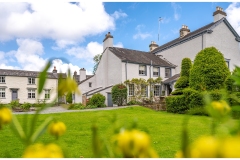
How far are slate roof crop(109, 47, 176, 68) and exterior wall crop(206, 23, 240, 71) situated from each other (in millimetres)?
4490

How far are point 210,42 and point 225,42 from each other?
2405 millimetres

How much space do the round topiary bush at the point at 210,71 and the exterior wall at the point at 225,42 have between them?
6.97 m

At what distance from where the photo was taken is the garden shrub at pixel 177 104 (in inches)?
478

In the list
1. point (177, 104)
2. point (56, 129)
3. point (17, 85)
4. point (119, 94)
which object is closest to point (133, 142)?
point (56, 129)

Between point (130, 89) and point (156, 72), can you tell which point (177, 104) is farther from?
point (156, 72)

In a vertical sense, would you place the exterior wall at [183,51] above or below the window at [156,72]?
above

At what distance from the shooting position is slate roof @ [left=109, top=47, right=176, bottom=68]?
777 inches

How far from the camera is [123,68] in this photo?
62.7 feet

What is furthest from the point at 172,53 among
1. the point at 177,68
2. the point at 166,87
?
the point at 166,87

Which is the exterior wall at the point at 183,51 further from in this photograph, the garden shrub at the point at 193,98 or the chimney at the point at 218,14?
the garden shrub at the point at 193,98

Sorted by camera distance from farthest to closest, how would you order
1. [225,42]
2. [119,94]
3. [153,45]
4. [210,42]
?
[153,45]
[225,42]
[210,42]
[119,94]

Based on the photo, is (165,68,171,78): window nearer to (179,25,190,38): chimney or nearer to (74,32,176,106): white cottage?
(74,32,176,106): white cottage

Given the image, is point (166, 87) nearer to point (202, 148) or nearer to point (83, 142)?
point (83, 142)

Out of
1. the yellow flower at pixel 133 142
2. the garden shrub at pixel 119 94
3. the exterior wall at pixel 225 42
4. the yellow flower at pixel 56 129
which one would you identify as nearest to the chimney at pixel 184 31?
the exterior wall at pixel 225 42
